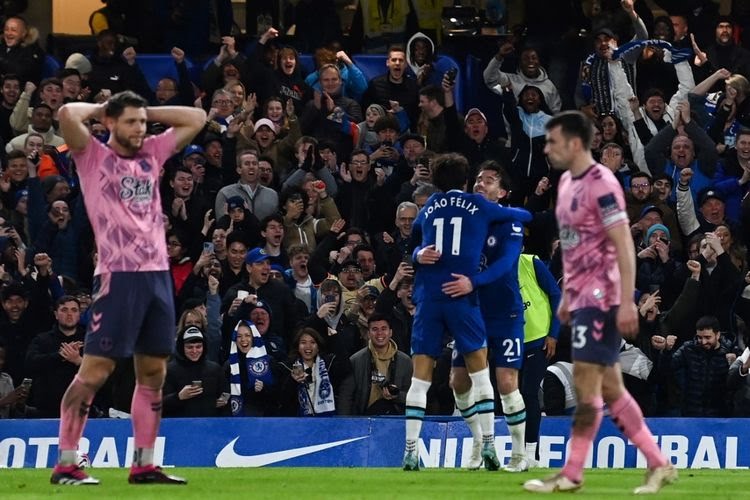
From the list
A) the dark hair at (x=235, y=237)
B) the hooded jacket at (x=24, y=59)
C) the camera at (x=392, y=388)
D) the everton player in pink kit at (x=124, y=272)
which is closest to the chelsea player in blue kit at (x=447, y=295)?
the everton player in pink kit at (x=124, y=272)

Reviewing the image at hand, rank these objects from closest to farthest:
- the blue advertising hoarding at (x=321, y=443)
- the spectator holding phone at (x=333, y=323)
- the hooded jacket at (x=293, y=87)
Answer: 1. the blue advertising hoarding at (x=321, y=443)
2. the spectator holding phone at (x=333, y=323)
3. the hooded jacket at (x=293, y=87)

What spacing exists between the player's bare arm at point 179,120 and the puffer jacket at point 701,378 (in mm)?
8385

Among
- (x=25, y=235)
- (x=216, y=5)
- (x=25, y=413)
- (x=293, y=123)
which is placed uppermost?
(x=216, y=5)

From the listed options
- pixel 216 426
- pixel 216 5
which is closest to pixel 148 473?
pixel 216 426

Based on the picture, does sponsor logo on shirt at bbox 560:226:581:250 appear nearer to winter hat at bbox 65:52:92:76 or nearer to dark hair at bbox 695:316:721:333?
dark hair at bbox 695:316:721:333

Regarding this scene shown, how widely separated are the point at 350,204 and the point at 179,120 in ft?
32.3

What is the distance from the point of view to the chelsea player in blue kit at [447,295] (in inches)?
A: 546

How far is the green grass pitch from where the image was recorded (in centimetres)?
1104

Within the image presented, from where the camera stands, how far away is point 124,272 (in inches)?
451

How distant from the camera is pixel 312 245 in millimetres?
21047

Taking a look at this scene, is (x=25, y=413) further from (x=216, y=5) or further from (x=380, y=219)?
(x=216, y=5)

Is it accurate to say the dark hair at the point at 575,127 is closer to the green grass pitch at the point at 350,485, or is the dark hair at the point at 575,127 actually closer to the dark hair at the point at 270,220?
the green grass pitch at the point at 350,485

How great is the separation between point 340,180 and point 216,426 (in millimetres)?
5207

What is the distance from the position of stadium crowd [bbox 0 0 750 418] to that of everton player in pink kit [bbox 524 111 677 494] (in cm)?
573
